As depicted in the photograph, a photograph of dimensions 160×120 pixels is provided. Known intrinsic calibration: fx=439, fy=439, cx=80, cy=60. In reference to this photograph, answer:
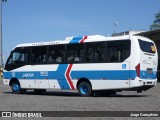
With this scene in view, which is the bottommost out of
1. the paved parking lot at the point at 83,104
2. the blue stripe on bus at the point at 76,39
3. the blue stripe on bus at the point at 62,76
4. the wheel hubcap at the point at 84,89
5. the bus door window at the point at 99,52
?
the paved parking lot at the point at 83,104

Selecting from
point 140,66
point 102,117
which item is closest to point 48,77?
point 140,66

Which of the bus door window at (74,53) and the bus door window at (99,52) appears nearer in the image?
the bus door window at (99,52)

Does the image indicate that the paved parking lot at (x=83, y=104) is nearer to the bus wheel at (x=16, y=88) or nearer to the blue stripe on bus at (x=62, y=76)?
the blue stripe on bus at (x=62, y=76)

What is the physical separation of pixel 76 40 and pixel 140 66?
383 centimetres

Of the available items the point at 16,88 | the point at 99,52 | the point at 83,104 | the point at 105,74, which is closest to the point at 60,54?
the point at 99,52

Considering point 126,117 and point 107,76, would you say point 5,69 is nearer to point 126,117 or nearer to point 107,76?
point 107,76

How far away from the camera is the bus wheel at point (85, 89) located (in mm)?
20862

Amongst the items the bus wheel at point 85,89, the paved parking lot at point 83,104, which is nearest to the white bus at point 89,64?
the bus wheel at point 85,89

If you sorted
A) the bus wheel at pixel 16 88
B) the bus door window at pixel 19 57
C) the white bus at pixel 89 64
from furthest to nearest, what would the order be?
the bus wheel at pixel 16 88 < the bus door window at pixel 19 57 < the white bus at pixel 89 64

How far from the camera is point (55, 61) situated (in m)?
22.3

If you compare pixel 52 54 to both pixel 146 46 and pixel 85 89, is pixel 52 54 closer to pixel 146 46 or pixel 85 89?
pixel 85 89

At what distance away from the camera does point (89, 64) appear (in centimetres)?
2080

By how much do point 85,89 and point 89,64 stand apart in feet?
4.15

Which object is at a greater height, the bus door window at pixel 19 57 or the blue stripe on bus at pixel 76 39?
the blue stripe on bus at pixel 76 39
